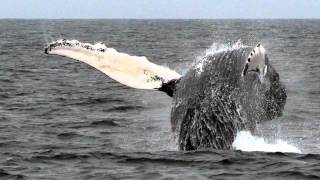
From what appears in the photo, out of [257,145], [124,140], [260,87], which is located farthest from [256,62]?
[124,140]

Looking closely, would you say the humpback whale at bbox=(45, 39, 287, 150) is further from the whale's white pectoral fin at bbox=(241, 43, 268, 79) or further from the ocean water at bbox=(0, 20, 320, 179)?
the ocean water at bbox=(0, 20, 320, 179)

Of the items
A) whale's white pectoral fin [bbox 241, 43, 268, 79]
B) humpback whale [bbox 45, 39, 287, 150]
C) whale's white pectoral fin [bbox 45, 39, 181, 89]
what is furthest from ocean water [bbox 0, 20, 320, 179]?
whale's white pectoral fin [bbox 241, 43, 268, 79]

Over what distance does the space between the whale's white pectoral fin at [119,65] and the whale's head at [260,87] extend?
117 centimetres

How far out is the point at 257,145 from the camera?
12.3 m

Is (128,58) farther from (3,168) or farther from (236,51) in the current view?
(3,168)

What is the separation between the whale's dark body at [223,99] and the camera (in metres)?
9.84

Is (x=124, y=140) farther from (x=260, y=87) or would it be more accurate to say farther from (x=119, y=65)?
(x=260, y=87)

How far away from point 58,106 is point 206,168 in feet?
30.3

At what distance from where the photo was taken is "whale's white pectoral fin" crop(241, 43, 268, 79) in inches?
374

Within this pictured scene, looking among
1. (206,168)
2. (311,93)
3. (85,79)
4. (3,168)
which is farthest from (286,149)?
(85,79)

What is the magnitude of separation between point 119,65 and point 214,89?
1546 mm

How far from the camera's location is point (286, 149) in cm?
1253

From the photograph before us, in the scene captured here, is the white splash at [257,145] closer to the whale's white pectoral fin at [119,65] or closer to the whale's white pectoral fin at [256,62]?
the whale's white pectoral fin at [256,62]

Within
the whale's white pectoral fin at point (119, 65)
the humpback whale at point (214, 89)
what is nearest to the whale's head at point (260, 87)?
the humpback whale at point (214, 89)
